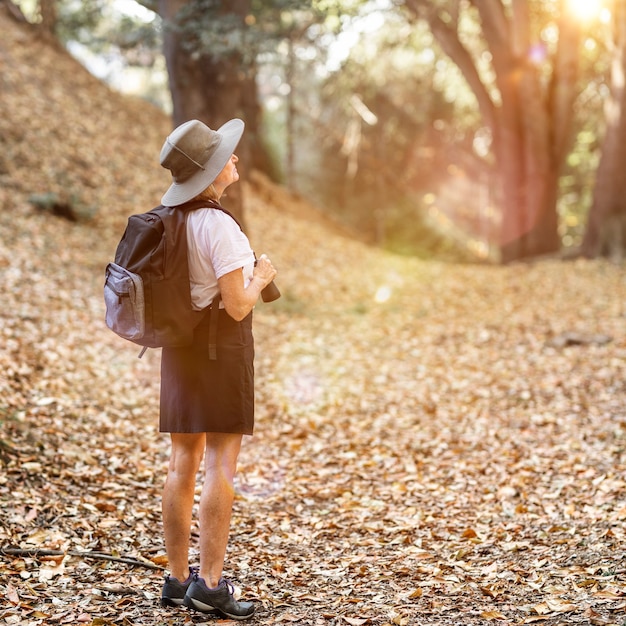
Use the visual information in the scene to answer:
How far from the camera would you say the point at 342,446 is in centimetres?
630

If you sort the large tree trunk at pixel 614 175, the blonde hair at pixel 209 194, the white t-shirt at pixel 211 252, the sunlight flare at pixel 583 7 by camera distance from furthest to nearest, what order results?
the sunlight flare at pixel 583 7, the large tree trunk at pixel 614 175, the blonde hair at pixel 209 194, the white t-shirt at pixel 211 252

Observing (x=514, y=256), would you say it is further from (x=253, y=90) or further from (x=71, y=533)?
(x=71, y=533)

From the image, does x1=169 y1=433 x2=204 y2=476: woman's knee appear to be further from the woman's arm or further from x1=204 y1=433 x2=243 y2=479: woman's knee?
→ the woman's arm

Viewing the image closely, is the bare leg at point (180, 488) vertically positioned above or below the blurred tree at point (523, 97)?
below

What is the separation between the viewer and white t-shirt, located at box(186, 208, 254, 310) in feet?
10.2

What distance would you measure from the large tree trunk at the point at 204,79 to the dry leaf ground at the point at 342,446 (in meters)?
2.40

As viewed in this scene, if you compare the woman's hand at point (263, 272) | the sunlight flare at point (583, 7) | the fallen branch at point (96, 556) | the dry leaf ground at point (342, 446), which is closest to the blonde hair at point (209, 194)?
the woman's hand at point (263, 272)

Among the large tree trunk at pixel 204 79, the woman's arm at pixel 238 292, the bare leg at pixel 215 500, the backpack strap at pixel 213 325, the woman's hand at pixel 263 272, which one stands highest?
the large tree trunk at pixel 204 79

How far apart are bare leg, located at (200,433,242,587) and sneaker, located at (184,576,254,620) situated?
0.03 m

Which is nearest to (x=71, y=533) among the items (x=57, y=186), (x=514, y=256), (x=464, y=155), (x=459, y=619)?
(x=459, y=619)

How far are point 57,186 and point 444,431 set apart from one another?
A: 8218 millimetres

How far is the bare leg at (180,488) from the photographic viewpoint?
3367 millimetres

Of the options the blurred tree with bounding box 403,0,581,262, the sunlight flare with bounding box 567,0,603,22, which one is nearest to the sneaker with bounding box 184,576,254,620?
the blurred tree with bounding box 403,0,581,262

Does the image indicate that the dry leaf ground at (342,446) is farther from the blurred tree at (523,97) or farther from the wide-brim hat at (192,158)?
the blurred tree at (523,97)
